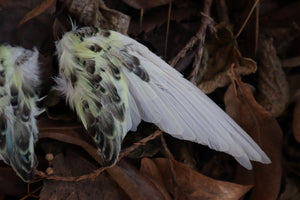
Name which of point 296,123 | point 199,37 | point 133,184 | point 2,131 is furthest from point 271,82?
point 2,131

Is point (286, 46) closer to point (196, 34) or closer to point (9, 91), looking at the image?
point (196, 34)

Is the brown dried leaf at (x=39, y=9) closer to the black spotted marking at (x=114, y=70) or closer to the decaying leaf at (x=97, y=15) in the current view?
the decaying leaf at (x=97, y=15)

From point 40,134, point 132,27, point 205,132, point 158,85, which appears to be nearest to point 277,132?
point 205,132

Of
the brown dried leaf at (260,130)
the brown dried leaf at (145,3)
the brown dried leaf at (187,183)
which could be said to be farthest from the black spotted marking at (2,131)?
the brown dried leaf at (260,130)

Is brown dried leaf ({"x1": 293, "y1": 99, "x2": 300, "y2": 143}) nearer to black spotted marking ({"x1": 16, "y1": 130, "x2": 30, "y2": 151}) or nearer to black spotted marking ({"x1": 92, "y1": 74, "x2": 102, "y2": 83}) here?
black spotted marking ({"x1": 92, "y1": 74, "x2": 102, "y2": 83})

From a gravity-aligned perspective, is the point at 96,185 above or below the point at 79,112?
below

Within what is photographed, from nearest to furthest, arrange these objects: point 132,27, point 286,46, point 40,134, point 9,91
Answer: point 9,91
point 40,134
point 132,27
point 286,46
